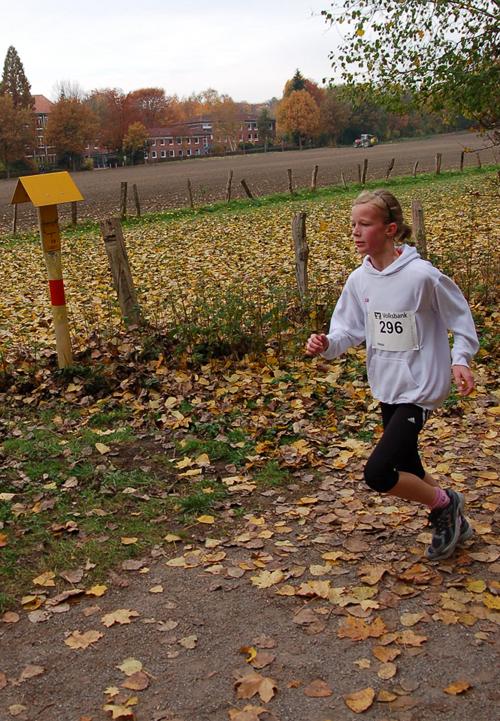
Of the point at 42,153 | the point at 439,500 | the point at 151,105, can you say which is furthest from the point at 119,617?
the point at 151,105

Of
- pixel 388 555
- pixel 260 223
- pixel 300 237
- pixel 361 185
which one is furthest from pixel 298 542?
pixel 361 185

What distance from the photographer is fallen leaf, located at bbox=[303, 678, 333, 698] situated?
335cm

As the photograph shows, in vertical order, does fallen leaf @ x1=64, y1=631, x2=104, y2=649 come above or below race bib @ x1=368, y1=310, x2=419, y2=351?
below

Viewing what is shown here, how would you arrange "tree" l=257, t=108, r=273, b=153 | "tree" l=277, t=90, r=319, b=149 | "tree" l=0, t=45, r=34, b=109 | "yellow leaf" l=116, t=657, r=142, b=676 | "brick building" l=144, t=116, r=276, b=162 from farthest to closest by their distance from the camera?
"brick building" l=144, t=116, r=276, b=162, "tree" l=257, t=108, r=273, b=153, "tree" l=277, t=90, r=319, b=149, "tree" l=0, t=45, r=34, b=109, "yellow leaf" l=116, t=657, r=142, b=676

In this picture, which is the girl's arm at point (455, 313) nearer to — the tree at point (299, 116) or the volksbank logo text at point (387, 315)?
the volksbank logo text at point (387, 315)

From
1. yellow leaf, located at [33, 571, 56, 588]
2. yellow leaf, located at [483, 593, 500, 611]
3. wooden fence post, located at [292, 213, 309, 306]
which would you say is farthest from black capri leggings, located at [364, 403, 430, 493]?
wooden fence post, located at [292, 213, 309, 306]

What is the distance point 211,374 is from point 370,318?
4.01 metres

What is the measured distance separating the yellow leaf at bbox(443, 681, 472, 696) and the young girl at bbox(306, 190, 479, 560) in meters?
1.04

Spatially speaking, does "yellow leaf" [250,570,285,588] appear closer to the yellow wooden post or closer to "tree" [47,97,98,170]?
the yellow wooden post

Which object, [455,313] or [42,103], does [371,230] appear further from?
[42,103]

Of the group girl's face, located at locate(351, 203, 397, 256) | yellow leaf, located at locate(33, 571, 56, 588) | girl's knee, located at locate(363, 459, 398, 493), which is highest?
girl's face, located at locate(351, 203, 397, 256)

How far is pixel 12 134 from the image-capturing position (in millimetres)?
94062

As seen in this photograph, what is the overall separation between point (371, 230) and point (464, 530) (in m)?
1.76

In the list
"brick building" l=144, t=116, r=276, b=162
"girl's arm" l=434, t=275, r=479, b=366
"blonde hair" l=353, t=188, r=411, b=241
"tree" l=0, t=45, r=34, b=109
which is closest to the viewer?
"girl's arm" l=434, t=275, r=479, b=366
